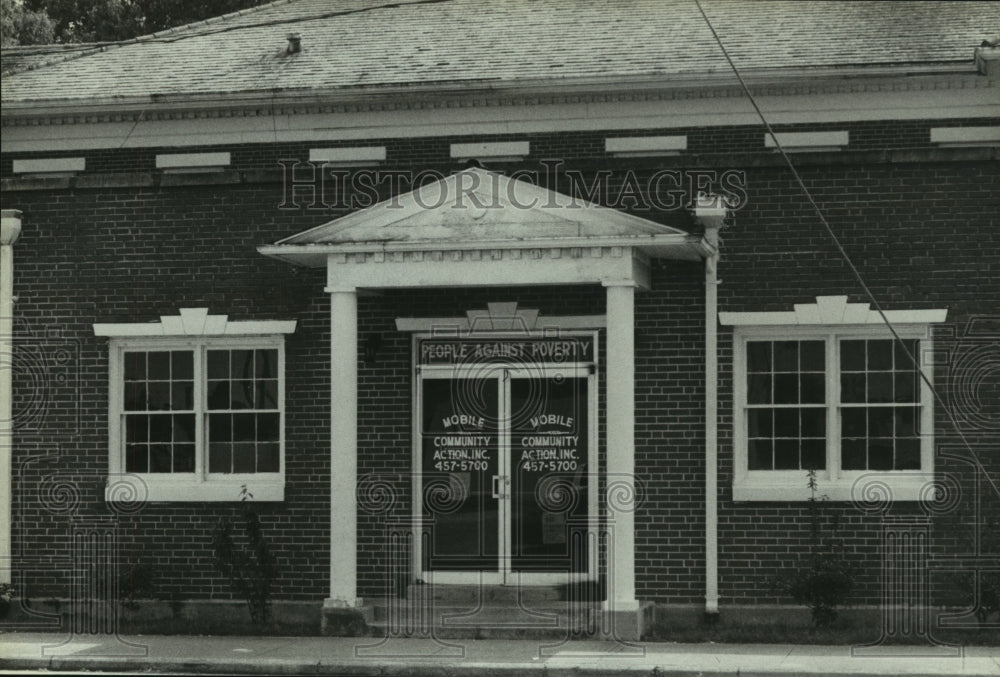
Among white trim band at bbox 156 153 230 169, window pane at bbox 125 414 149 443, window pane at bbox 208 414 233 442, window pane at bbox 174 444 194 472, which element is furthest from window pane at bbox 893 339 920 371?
window pane at bbox 125 414 149 443

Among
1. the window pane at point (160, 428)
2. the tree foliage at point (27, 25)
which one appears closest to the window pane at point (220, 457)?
the window pane at point (160, 428)

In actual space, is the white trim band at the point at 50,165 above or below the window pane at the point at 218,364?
above

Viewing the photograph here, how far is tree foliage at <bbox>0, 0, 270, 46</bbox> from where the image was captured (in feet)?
105

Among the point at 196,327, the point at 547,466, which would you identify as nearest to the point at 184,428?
the point at 196,327

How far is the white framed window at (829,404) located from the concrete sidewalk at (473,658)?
1.88 m

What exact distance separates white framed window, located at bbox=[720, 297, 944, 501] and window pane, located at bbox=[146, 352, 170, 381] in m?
5.89

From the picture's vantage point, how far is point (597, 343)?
1563 cm

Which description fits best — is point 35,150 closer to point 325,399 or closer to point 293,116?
point 293,116

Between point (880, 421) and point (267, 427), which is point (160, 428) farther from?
point (880, 421)

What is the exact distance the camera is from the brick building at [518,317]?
48.8ft

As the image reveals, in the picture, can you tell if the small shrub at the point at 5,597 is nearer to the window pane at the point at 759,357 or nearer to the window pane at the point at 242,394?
the window pane at the point at 242,394

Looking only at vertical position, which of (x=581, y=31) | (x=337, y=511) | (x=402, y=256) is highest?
(x=581, y=31)

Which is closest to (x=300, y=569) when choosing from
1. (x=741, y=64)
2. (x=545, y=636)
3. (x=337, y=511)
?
(x=337, y=511)

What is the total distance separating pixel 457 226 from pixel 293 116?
2.77 meters
